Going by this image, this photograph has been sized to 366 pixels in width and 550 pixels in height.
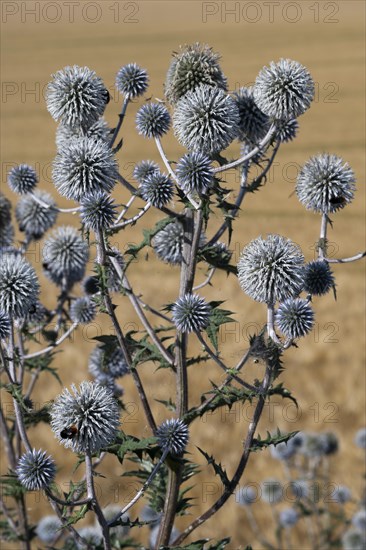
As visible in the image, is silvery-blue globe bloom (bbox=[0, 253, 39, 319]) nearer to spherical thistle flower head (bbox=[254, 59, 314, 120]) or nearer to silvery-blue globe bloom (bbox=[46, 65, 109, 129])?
silvery-blue globe bloom (bbox=[46, 65, 109, 129])

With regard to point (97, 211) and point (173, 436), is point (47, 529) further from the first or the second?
point (97, 211)

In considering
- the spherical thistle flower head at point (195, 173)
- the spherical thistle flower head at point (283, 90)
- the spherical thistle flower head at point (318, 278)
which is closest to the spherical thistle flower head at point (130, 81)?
the spherical thistle flower head at point (283, 90)

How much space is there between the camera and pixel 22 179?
13.6ft

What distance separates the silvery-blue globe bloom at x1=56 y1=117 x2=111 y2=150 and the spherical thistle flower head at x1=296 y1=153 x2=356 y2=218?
0.89 meters

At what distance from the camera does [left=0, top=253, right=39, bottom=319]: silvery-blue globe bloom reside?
333 cm

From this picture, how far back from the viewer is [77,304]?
165 inches

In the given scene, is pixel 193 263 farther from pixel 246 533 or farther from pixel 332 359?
pixel 332 359

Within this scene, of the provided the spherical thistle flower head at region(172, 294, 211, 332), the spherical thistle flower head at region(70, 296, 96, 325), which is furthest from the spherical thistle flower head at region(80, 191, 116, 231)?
the spherical thistle flower head at region(70, 296, 96, 325)

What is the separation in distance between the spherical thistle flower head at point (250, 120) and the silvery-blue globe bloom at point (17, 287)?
110 cm

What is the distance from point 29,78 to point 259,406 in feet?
133

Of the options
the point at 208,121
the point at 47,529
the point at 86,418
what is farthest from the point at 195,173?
the point at 47,529

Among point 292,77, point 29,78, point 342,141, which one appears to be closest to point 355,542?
point 292,77

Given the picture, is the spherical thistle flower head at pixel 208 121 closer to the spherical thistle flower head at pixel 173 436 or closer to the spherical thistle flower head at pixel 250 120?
the spherical thistle flower head at pixel 250 120

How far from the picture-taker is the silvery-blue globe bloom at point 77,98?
3.38 m
